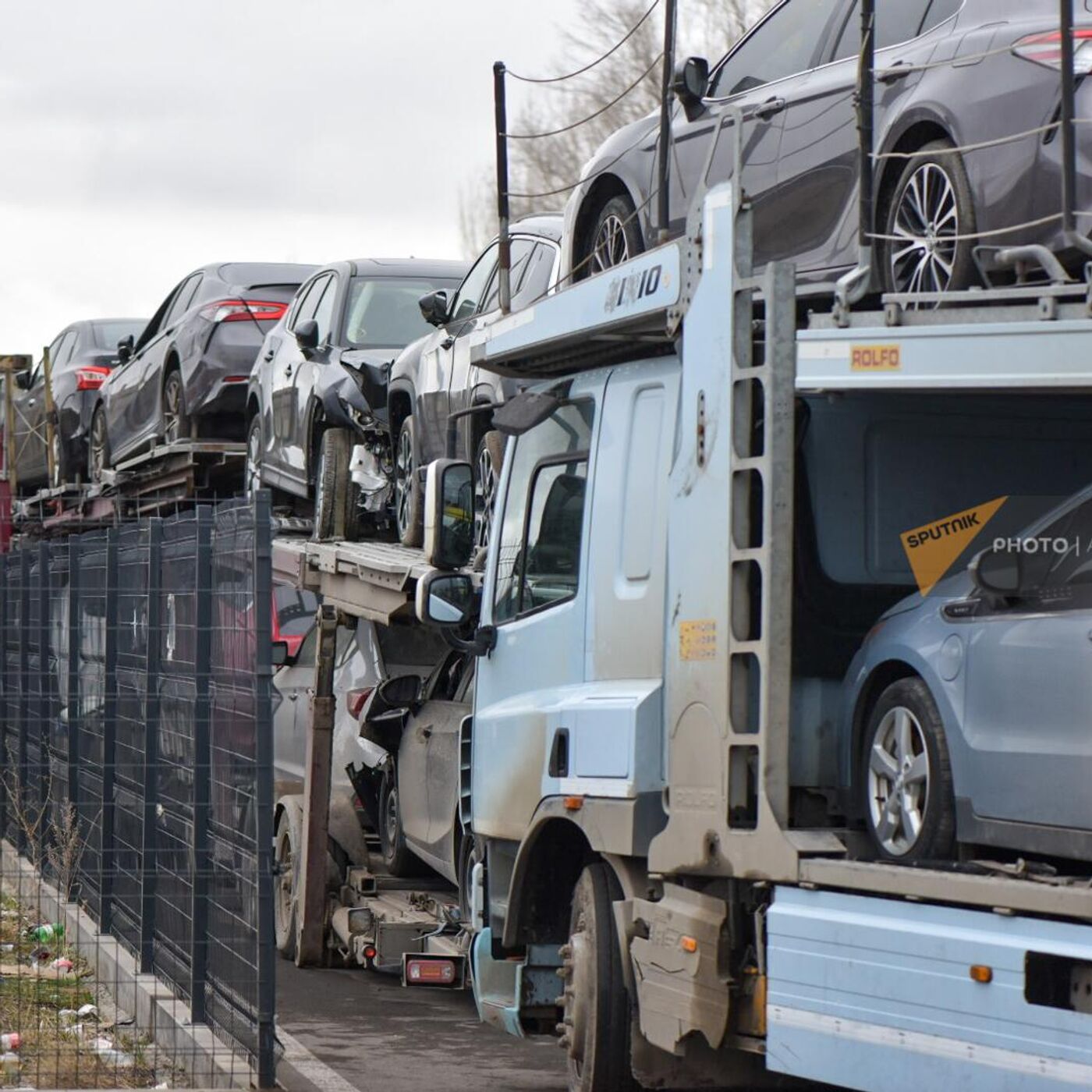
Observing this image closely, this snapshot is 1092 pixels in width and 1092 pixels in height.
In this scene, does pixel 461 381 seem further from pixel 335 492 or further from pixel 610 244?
pixel 335 492

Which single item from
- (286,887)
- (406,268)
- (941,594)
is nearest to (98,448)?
(406,268)

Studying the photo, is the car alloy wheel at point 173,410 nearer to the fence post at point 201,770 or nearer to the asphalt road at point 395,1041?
the asphalt road at point 395,1041

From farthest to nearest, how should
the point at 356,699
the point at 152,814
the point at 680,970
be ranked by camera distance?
the point at 356,699 < the point at 152,814 < the point at 680,970

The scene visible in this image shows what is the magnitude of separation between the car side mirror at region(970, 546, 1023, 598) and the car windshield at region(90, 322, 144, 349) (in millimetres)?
17970

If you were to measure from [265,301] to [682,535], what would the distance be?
10823 mm

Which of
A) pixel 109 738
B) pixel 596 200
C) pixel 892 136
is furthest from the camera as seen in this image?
pixel 109 738

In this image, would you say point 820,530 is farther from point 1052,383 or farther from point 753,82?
point 753,82

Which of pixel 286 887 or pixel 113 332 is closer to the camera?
pixel 286 887

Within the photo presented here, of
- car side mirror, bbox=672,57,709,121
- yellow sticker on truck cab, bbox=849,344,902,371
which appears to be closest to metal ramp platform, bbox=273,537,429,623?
car side mirror, bbox=672,57,709,121

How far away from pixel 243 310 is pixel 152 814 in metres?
8.41

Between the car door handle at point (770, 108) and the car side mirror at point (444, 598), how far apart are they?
207cm

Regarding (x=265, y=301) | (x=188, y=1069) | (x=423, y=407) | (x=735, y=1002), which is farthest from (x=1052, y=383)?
(x=265, y=301)

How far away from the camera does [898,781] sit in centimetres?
586

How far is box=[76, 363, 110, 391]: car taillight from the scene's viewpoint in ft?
71.9
